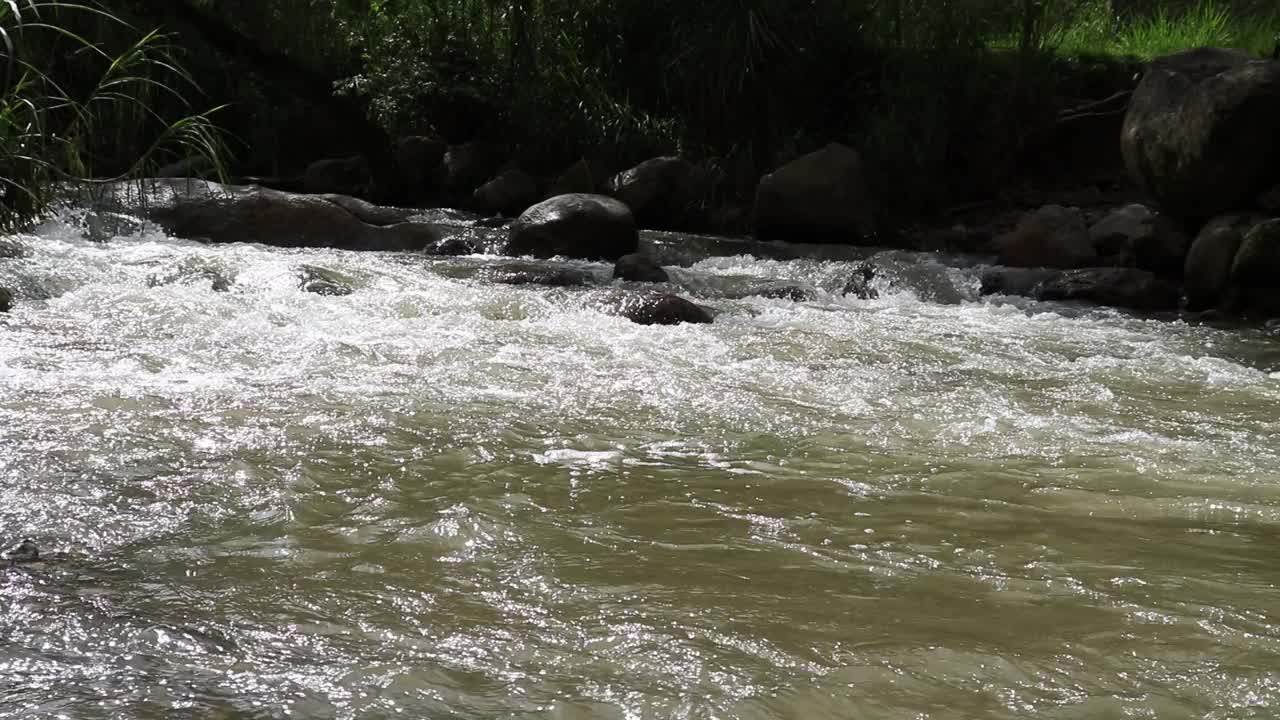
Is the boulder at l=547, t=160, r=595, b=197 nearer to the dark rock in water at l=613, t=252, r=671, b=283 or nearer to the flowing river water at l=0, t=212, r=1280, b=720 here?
the dark rock in water at l=613, t=252, r=671, b=283

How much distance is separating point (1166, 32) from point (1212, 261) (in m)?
5.12

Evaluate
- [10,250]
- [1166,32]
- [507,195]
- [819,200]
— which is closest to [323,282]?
[10,250]

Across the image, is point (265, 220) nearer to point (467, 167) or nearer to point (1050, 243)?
point (467, 167)

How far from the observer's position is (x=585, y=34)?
13.8m

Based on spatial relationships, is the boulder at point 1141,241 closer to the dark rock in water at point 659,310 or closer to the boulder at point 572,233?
the boulder at point 572,233

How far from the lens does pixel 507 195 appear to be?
478 inches

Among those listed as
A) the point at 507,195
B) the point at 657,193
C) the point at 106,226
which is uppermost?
the point at 657,193

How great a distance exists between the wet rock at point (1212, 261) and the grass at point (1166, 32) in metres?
3.42

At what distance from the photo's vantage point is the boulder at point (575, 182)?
12.0m

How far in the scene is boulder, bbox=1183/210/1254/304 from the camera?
8.48m

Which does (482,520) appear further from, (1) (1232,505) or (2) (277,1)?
(2) (277,1)

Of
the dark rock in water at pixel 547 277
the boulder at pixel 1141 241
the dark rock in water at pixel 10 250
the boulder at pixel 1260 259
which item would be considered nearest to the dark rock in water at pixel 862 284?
the dark rock in water at pixel 547 277

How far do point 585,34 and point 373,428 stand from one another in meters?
10.4

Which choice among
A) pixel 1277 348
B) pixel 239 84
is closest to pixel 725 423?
pixel 1277 348
